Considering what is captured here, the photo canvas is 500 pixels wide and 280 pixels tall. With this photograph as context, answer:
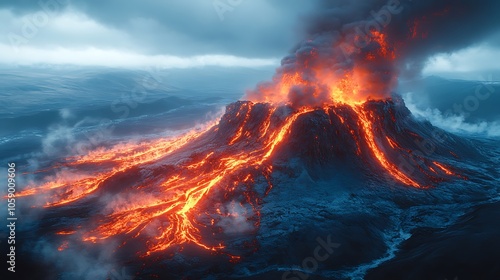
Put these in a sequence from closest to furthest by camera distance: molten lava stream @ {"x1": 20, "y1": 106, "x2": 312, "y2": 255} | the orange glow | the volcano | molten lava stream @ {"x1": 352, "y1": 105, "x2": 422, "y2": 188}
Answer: molten lava stream @ {"x1": 20, "y1": 106, "x2": 312, "y2": 255}
the orange glow
the volcano
molten lava stream @ {"x1": 352, "y1": 105, "x2": 422, "y2": 188}

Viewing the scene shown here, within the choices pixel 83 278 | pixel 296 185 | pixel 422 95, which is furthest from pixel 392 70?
pixel 422 95

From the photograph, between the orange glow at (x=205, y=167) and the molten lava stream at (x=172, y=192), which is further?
the orange glow at (x=205, y=167)

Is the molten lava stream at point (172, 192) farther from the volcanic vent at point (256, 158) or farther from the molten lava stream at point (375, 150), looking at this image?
the molten lava stream at point (375, 150)

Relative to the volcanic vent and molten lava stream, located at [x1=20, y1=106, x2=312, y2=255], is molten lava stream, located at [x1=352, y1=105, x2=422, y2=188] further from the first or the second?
molten lava stream, located at [x1=20, y1=106, x2=312, y2=255]

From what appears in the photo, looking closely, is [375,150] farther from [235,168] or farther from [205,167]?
[205,167]

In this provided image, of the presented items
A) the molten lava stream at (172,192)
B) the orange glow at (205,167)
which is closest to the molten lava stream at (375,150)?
the orange glow at (205,167)

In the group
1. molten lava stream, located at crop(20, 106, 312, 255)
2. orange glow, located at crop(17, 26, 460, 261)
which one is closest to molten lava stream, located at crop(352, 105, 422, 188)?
orange glow, located at crop(17, 26, 460, 261)

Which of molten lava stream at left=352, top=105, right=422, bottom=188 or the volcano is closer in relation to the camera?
the volcano

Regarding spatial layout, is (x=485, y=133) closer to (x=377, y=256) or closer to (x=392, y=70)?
(x=392, y=70)
